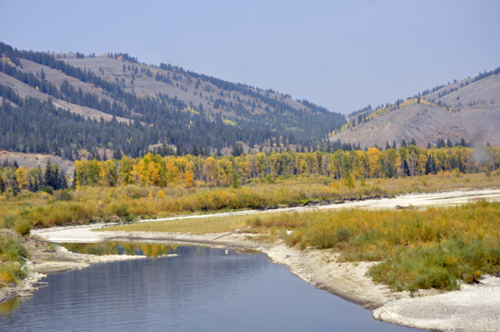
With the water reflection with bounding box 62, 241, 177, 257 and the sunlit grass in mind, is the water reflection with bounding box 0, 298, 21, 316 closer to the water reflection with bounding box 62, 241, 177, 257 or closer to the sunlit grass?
the water reflection with bounding box 62, 241, 177, 257

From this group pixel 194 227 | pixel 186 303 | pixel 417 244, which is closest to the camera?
pixel 186 303

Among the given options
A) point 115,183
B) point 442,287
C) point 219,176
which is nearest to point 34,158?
point 115,183

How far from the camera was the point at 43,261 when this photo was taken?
30953 millimetres

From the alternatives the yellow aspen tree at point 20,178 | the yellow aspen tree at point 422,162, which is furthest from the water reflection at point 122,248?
the yellow aspen tree at point 422,162

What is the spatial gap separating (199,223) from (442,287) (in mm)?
39736

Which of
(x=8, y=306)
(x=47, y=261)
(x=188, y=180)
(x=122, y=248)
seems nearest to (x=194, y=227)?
(x=122, y=248)

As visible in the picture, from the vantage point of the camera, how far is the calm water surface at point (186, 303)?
15984 mm

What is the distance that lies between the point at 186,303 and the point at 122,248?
76.0ft

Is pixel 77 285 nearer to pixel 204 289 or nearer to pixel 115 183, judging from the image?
pixel 204 289

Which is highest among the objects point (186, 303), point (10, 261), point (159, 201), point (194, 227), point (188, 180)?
point (188, 180)

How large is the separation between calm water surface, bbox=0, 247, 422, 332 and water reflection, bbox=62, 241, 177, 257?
8.51 m

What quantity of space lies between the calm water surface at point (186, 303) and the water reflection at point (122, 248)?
851 centimetres

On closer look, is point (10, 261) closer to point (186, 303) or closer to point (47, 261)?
point (47, 261)

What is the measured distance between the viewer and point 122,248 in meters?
40.5
